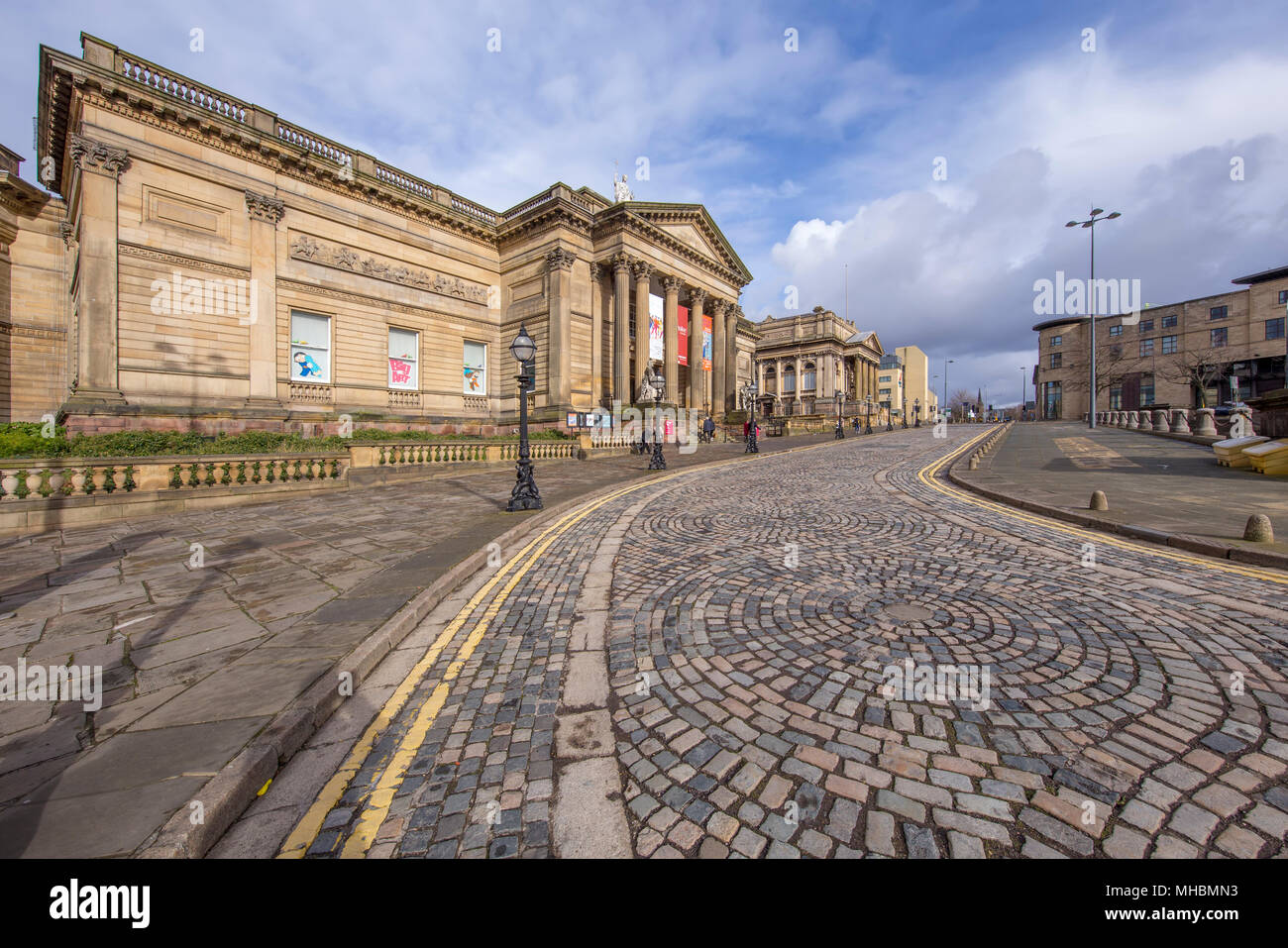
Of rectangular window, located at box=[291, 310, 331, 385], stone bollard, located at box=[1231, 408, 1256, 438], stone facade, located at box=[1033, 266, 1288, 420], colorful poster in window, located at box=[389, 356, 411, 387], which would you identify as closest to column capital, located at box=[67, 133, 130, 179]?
rectangular window, located at box=[291, 310, 331, 385]

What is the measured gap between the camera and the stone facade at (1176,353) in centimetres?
4938

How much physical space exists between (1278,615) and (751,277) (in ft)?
145

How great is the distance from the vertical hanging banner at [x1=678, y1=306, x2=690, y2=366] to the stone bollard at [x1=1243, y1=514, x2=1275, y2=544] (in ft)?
110

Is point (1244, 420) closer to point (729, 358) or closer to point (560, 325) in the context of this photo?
point (729, 358)

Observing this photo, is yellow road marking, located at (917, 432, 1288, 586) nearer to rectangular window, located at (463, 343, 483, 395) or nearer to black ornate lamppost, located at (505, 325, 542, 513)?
black ornate lamppost, located at (505, 325, 542, 513)

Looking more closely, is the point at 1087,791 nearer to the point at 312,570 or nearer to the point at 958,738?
the point at 958,738

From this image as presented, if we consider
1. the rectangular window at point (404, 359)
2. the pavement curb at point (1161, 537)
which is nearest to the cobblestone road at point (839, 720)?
the pavement curb at point (1161, 537)

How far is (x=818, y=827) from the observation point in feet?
6.30

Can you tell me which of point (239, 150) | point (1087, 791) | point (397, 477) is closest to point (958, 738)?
point (1087, 791)

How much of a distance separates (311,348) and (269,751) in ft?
80.0

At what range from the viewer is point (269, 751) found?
2.36m

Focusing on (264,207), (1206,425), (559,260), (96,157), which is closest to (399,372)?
(264,207)
